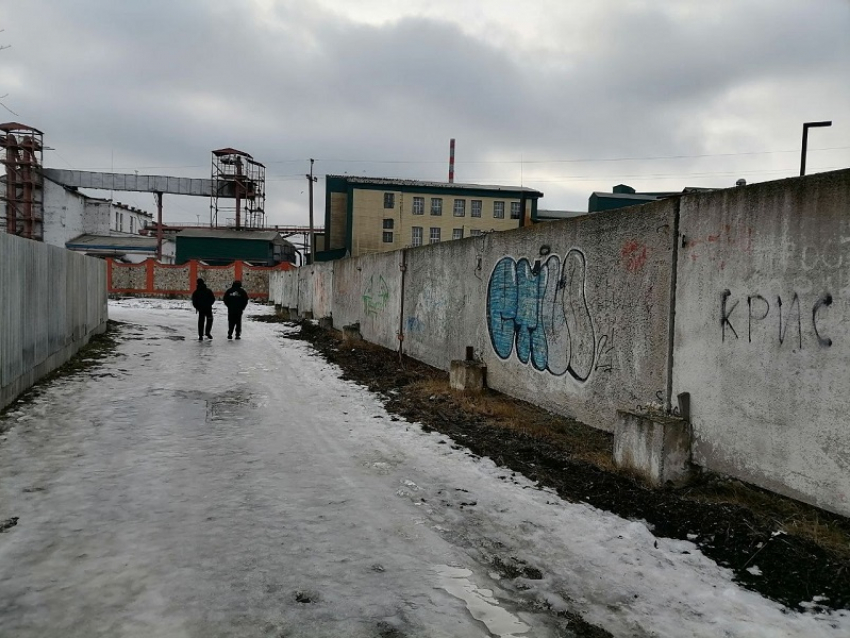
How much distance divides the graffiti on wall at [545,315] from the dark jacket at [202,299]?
363 inches

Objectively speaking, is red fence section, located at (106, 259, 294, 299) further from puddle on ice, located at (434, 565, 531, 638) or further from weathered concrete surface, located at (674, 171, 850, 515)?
puddle on ice, located at (434, 565, 531, 638)

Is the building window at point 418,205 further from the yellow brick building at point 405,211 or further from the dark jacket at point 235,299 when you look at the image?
the dark jacket at point 235,299

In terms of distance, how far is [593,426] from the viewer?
19.1 feet

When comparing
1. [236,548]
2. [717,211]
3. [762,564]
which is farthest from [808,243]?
[236,548]

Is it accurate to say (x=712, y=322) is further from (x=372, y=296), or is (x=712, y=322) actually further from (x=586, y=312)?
(x=372, y=296)

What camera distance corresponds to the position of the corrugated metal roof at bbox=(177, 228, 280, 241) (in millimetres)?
53750

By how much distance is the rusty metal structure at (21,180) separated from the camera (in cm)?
5034

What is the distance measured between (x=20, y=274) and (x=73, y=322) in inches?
157

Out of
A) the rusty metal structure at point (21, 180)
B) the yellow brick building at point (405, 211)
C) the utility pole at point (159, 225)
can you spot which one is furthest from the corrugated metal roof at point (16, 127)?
the yellow brick building at point (405, 211)

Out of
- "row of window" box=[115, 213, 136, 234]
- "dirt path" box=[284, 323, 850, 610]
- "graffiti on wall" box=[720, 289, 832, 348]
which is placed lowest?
"dirt path" box=[284, 323, 850, 610]

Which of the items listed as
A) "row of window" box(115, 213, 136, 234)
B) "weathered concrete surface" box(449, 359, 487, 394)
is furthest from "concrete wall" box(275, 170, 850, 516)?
"row of window" box(115, 213, 136, 234)

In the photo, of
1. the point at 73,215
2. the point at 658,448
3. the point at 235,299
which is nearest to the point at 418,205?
the point at 73,215

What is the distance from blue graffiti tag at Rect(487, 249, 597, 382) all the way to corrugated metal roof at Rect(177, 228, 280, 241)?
49230mm

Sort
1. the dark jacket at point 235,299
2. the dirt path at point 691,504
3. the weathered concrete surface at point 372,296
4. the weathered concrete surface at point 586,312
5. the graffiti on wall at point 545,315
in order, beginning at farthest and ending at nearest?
the dark jacket at point 235,299, the weathered concrete surface at point 372,296, the graffiti on wall at point 545,315, the weathered concrete surface at point 586,312, the dirt path at point 691,504
